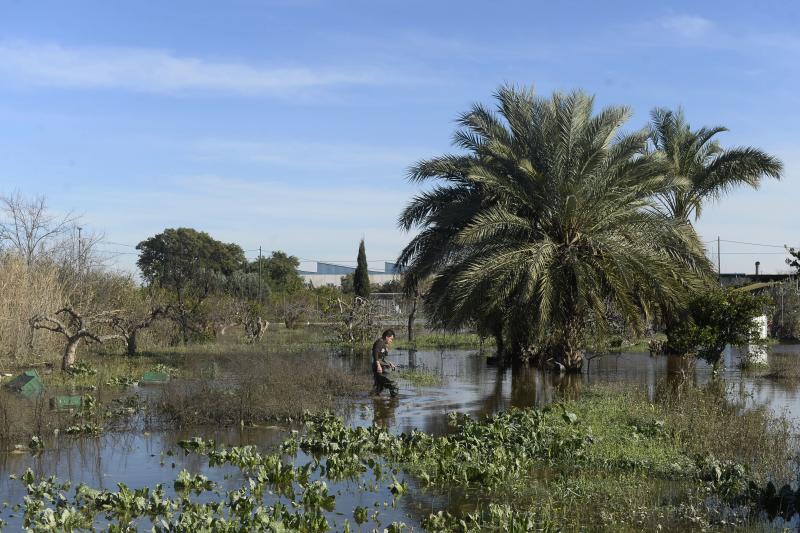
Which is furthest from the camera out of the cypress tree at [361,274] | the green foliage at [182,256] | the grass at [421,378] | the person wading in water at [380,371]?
the green foliage at [182,256]

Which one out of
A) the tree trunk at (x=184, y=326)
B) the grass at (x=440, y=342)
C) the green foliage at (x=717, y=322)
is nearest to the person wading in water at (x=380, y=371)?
the green foliage at (x=717, y=322)

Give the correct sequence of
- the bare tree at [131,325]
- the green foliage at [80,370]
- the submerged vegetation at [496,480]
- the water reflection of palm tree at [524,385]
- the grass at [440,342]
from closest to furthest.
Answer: the submerged vegetation at [496,480], the water reflection of palm tree at [524,385], the green foliage at [80,370], the bare tree at [131,325], the grass at [440,342]

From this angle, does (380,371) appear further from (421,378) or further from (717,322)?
(717,322)

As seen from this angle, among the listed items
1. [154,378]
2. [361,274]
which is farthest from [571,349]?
[361,274]

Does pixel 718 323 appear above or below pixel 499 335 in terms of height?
above

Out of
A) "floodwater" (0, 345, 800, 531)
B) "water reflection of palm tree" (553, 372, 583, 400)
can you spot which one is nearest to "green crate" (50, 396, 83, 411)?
"floodwater" (0, 345, 800, 531)

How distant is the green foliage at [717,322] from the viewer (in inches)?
831

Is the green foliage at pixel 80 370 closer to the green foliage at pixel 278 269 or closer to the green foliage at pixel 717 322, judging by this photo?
the green foliage at pixel 717 322

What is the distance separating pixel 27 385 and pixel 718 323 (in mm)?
15289

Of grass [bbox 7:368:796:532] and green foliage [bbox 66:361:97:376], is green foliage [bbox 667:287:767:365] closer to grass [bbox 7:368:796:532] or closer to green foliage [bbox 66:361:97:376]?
grass [bbox 7:368:796:532]

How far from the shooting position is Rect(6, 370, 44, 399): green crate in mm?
16969

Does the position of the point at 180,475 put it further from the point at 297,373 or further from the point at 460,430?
the point at 297,373

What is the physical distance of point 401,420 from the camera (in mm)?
14773

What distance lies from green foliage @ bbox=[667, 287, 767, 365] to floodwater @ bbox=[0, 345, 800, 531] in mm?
799
